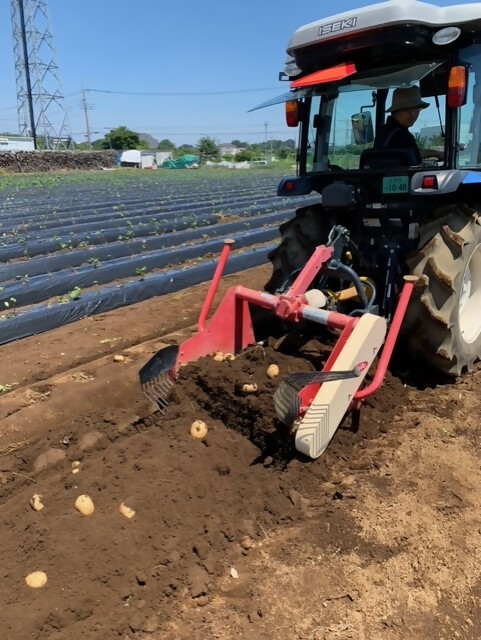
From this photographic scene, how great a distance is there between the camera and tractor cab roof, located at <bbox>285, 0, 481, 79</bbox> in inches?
142

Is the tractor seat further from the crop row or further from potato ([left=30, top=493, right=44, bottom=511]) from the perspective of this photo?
the crop row

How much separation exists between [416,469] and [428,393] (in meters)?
1.00

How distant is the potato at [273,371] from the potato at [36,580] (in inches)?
69.7

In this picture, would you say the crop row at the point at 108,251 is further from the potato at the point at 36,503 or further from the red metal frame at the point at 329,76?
the red metal frame at the point at 329,76

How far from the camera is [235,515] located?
2.96m

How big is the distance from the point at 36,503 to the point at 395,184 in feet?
10.1

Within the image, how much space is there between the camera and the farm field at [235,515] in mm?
2387

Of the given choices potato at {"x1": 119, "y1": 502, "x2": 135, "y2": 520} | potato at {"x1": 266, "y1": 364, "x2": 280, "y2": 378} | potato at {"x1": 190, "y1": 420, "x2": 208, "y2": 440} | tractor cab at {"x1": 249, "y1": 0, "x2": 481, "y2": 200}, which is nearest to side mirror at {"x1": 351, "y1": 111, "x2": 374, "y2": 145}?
tractor cab at {"x1": 249, "y1": 0, "x2": 481, "y2": 200}

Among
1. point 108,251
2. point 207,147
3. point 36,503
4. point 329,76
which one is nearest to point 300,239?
point 329,76

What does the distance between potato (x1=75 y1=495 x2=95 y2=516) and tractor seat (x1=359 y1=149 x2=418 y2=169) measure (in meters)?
3.05

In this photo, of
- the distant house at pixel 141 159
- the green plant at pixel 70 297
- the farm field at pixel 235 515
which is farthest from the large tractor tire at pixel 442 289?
the distant house at pixel 141 159

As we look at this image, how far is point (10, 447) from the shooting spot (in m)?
3.83

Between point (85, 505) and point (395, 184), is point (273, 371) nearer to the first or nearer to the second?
point (85, 505)

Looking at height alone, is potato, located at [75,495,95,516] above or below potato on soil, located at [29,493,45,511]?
above
